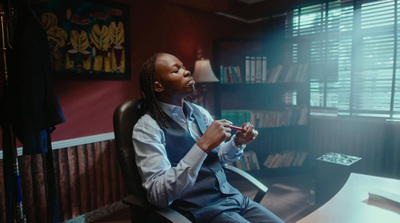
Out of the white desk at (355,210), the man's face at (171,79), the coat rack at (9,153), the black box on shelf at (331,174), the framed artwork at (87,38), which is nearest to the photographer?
the white desk at (355,210)

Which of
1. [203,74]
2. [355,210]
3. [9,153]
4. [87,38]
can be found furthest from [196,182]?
[203,74]

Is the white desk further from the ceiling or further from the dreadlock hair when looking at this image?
the ceiling

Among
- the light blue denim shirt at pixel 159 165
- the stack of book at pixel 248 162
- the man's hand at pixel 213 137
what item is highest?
the man's hand at pixel 213 137

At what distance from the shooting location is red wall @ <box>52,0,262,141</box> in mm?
2146

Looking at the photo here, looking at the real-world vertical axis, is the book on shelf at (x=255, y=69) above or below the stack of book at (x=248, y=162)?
above

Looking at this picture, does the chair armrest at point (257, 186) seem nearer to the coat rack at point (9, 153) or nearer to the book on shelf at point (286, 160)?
the coat rack at point (9, 153)

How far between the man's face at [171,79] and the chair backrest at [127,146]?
0.19m

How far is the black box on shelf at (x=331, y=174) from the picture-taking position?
2.33m

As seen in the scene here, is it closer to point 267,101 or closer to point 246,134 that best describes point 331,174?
point 267,101

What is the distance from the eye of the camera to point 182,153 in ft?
3.91

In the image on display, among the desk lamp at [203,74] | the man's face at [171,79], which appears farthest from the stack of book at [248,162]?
the man's face at [171,79]

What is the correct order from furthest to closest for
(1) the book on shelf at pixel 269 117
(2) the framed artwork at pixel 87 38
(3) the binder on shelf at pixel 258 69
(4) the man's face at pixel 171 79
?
(3) the binder on shelf at pixel 258 69 → (1) the book on shelf at pixel 269 117 → (2) the framed artwork at pixel 87 38 → (4) the man's face at pixel 171 79

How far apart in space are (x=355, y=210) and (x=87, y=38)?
224cm

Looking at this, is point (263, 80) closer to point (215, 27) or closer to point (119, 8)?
point (215, 27)
